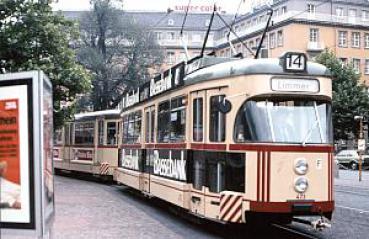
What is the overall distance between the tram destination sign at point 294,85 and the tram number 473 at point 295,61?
0.68ft

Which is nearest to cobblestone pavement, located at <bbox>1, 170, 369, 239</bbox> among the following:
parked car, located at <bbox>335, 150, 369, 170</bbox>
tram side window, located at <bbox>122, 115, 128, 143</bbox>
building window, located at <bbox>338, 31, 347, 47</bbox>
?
tram side window, located at <bbox>122, 115, 128, 143</bbox>

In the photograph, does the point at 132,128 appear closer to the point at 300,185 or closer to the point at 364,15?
the point at 300,185

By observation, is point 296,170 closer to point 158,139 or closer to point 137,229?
point 137,229

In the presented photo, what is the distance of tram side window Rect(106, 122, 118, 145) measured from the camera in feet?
82.7

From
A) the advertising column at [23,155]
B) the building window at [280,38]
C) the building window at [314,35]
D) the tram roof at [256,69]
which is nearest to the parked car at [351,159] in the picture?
the building window at [314,35]

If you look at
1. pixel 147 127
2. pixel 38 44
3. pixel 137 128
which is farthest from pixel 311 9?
pixel 147 127

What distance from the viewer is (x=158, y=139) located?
584 inches

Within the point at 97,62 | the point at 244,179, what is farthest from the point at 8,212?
the point at 97,62

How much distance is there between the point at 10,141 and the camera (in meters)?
5.48

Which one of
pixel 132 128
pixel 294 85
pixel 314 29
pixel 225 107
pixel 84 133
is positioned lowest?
pixel 84 133

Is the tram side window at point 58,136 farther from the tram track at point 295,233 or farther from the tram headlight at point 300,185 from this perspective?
the tram headlight at point 300,185

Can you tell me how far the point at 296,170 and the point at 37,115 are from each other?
17.7 feet

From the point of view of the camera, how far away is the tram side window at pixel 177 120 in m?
12.5

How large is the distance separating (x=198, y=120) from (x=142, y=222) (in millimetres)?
2708
